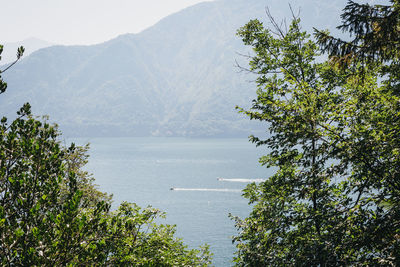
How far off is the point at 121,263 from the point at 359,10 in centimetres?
835

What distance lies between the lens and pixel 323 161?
9586 millimetres

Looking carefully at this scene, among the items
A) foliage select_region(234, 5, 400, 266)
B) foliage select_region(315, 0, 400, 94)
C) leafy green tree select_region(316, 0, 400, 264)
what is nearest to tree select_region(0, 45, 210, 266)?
foliage select_region(234, 5, 400, 266)

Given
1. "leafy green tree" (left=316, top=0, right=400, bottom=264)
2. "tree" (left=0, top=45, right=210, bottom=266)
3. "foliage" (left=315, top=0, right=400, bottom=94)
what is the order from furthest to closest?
"foliage" (left=315, top=0, right=400, bottom=94) → "leafy green tree" (left=316, top=0, right=400, bottom=264) → "tree" (left=0, top=45, right=210, bottom=266)

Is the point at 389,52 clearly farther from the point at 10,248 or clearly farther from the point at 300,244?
the point at 10,248

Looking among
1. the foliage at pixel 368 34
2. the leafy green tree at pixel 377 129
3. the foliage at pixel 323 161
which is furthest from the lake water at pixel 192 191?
the foliage at pixel 368 34

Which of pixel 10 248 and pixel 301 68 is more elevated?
pixel 301 68

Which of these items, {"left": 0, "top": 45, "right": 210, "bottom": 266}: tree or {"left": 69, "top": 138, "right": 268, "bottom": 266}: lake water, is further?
{"left": 69, "top": 138, "right": 268, "bottom": 266}: lake water

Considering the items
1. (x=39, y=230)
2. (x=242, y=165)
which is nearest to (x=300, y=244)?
(x=39, y=230)

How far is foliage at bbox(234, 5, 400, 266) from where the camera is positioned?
7.72 metres

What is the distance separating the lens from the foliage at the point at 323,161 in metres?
7.72

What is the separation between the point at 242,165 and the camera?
584 ft

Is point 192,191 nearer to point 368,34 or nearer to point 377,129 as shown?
point 377,129

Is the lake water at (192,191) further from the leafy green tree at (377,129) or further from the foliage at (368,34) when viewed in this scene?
the foliage at (368,34)

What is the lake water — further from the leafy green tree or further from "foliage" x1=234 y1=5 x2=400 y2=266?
the leafy green tree
